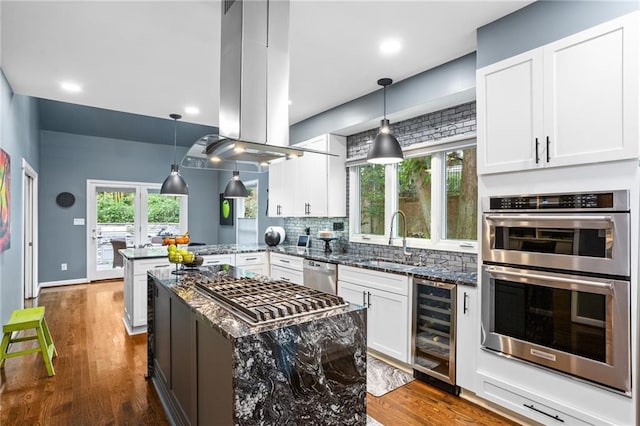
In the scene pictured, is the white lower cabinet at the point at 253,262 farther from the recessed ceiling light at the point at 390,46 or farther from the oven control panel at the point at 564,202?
the oven control panel at the point at 564,202

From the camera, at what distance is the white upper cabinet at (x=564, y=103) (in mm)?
1812

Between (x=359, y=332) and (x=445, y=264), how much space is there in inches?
73.4

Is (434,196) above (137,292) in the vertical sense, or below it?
above

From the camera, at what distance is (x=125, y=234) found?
7.34m

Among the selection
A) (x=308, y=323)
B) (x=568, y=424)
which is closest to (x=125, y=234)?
(x=308, y=323)

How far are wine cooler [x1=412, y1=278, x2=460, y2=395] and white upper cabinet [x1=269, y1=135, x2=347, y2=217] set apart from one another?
1.84 metres

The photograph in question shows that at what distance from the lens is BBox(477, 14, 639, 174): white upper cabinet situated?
5.95ft

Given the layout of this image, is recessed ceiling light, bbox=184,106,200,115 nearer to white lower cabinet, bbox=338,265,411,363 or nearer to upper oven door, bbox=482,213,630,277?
white lower cabinet, bbox=338,265,411,363

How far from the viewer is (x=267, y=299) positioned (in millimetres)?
1853

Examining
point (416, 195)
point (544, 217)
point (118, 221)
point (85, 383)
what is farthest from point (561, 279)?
point (118, 221)

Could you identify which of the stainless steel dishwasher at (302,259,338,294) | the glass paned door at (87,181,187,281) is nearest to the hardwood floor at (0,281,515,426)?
the stainless steel dishwasher at (302,259,338,294)

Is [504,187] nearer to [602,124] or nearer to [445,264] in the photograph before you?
[602,124]

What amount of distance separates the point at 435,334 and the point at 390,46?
2373 mm

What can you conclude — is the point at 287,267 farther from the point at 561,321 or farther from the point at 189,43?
the point at 561,321
